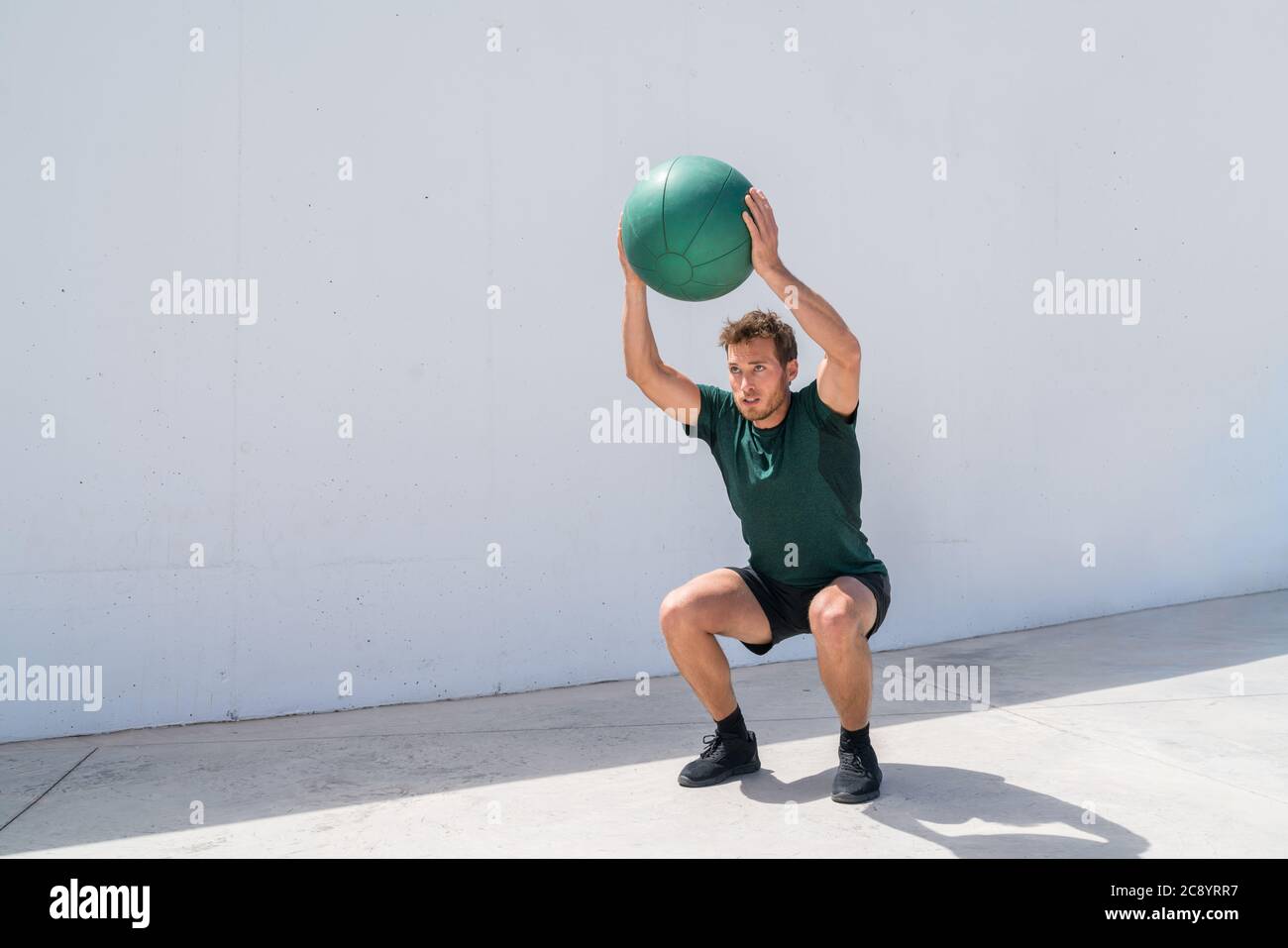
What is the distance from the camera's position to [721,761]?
2.85 meters

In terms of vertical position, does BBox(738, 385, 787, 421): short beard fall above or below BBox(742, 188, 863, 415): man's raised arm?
below

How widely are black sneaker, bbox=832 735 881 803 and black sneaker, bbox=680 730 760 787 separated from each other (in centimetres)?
28

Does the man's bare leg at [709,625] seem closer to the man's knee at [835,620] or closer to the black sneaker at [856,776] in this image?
the man's knee at [835,620]

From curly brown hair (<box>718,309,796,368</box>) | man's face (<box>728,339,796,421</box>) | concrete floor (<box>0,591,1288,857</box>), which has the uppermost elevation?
curly brown hair (<box>718,309,796,368</box>)

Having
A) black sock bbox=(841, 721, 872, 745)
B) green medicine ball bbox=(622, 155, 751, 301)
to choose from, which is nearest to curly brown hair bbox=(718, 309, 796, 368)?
green medicine ball bbox=(622, 155, 751, 301)

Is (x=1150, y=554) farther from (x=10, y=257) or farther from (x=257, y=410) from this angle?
(x=10, y=257)

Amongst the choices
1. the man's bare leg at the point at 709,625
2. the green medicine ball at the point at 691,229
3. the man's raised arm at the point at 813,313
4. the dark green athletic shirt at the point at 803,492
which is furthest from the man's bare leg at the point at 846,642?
the green medicine ball at the point at 691,229

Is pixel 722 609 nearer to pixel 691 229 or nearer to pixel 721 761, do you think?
pixel 721 761

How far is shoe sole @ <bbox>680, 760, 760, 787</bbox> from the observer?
2795 mm

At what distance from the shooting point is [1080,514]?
5070 mm

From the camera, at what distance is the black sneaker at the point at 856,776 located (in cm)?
260

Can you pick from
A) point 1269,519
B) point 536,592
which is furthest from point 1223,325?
point 536,592

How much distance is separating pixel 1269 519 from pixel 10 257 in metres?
5.70

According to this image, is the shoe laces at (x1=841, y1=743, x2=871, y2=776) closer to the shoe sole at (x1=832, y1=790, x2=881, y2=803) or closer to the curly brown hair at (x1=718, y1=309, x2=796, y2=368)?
the shoe sole at (x1=832, y1=790, x2=881, y2=803)
